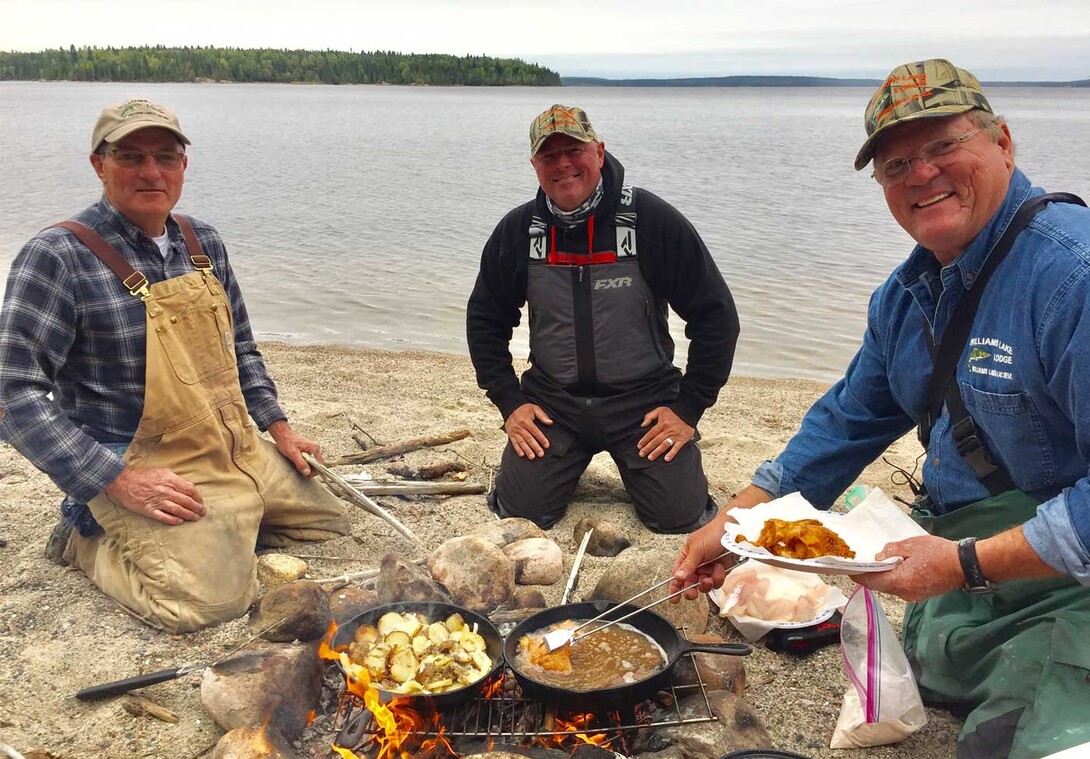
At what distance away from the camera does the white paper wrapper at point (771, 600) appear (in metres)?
3.83

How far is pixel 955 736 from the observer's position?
3.24 meters

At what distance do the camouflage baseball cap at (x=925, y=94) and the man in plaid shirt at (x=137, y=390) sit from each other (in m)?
3.06

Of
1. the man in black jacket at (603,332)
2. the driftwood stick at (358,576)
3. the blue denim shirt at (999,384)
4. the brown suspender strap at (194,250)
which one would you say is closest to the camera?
the blue denim shirt at (999,384)

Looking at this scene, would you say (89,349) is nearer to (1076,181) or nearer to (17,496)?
(17,496)

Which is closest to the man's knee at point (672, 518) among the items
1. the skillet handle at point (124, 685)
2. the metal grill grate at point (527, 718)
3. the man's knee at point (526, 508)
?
the man's knee at point (526, 508)

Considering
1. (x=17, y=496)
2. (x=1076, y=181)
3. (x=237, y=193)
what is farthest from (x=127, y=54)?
(x=17, y=496)

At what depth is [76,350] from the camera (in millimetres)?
4129

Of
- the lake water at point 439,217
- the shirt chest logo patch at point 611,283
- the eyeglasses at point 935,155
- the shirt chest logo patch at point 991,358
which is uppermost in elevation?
the eyeglasses at point 935,155

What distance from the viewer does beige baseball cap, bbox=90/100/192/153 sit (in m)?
4.00

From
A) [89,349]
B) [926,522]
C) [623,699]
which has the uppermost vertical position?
[89,349]

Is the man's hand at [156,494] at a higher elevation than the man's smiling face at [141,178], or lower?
lower

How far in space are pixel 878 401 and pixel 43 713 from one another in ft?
11.3

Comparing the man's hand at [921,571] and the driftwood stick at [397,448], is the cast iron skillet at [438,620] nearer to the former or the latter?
the man's hand at [921,571]

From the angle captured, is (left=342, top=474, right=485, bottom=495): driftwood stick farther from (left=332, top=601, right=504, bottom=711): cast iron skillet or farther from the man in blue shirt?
the man in blue shirt
